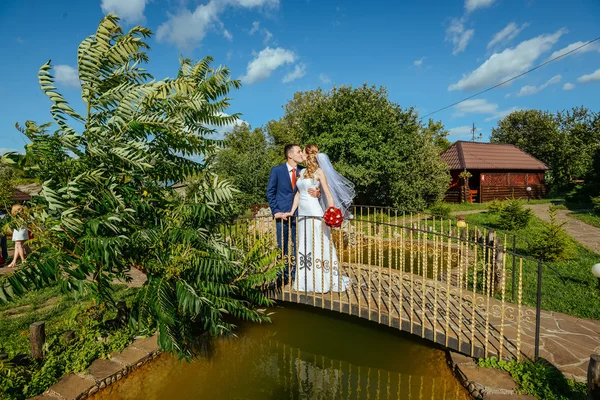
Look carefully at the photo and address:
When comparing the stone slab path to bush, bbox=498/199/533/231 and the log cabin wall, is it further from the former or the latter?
the log cabin wall

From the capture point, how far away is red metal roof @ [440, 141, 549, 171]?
26072 millimetres

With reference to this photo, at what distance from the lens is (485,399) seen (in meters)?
3.35

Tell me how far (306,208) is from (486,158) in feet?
86.2

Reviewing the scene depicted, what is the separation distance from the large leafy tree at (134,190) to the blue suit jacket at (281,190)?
81.0 inches

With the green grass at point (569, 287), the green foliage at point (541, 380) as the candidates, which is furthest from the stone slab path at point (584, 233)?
the green foliage at point (541, 380)

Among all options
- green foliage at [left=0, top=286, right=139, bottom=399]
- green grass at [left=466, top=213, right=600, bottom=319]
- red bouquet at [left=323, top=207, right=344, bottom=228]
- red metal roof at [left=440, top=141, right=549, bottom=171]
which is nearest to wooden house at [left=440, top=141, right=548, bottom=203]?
red metal roof at [left=440, top=141, right=549, bottom=171]

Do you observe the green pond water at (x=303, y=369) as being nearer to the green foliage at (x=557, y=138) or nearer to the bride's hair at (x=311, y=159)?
the bride's hair at (x=311, y=159)

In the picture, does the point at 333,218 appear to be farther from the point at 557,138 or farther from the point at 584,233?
the point at 557,138

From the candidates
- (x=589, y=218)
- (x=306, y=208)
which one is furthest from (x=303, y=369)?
(x=589, y=218)

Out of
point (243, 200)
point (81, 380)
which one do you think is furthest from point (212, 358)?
point (243, 200)

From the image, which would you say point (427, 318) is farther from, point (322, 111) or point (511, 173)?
point (511, 173)

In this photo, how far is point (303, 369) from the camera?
14.8 feet

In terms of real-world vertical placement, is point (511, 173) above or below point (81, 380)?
above

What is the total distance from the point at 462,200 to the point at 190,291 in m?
26.3
